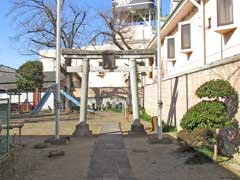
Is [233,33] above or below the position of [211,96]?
above

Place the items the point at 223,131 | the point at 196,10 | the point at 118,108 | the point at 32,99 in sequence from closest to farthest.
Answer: the point at 223,131 → the point at 196,10 → the point at 118,108 → the point at 32,99

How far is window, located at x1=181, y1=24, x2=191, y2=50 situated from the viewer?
53.8 ft

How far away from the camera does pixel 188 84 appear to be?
14031 millimetres

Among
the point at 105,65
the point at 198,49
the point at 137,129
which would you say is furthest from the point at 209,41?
the point at 137,129

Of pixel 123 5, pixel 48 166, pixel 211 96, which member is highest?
pixel 123 5

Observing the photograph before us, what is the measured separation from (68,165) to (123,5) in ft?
110

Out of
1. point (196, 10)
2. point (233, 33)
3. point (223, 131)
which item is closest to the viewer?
point (223, 131)

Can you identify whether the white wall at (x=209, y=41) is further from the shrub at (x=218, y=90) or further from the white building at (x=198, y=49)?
the shrub at (x=218, y=90)

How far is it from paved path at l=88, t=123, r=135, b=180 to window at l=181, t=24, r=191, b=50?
19.7 ft

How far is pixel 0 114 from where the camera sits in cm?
855

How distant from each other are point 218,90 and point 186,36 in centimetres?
801

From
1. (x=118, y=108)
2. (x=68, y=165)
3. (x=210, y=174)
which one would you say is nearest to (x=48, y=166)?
(x=68, y=165)

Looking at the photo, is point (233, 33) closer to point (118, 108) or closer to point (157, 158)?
point (157, 158)

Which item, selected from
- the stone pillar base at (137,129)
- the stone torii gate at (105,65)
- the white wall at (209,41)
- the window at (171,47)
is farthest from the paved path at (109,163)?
the window at (171,47)
